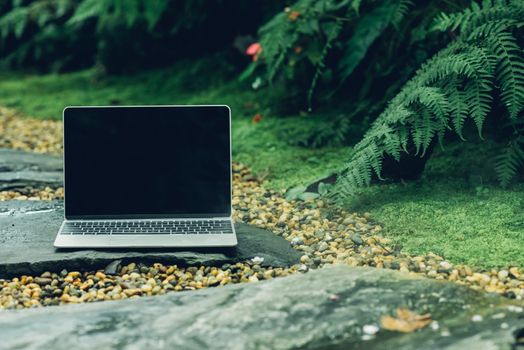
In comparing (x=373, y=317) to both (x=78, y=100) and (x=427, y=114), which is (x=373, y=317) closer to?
(x=427, y=114)

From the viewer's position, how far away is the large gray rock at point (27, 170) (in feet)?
14.0

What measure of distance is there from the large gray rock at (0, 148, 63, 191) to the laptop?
1199 millimetres

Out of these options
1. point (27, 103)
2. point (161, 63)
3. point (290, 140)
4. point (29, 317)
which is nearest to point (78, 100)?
point (27, 103)

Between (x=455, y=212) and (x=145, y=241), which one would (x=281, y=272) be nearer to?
(x=145, y=241)

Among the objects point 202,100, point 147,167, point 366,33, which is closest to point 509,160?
point 366,33

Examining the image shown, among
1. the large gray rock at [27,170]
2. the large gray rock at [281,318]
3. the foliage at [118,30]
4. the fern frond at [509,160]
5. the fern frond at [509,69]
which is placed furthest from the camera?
the foliage at [118,30]

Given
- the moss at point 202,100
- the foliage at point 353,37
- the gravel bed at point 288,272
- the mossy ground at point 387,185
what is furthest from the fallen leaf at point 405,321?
the foliage at point 353,37

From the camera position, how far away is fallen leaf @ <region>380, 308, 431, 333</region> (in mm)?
2260

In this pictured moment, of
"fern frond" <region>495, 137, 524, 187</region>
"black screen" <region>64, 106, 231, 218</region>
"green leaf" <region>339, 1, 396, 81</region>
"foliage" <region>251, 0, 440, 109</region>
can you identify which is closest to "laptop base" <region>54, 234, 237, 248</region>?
"black screen" <region>64, 106, 231, 218</region>

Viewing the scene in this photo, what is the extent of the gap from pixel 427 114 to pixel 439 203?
42 cm

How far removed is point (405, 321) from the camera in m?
2.30

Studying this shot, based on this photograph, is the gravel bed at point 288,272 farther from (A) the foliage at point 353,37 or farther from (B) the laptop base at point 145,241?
(A) the foliage at point 353,37

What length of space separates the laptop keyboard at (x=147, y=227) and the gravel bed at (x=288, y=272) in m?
0.16

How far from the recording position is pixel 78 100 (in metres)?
6.29
